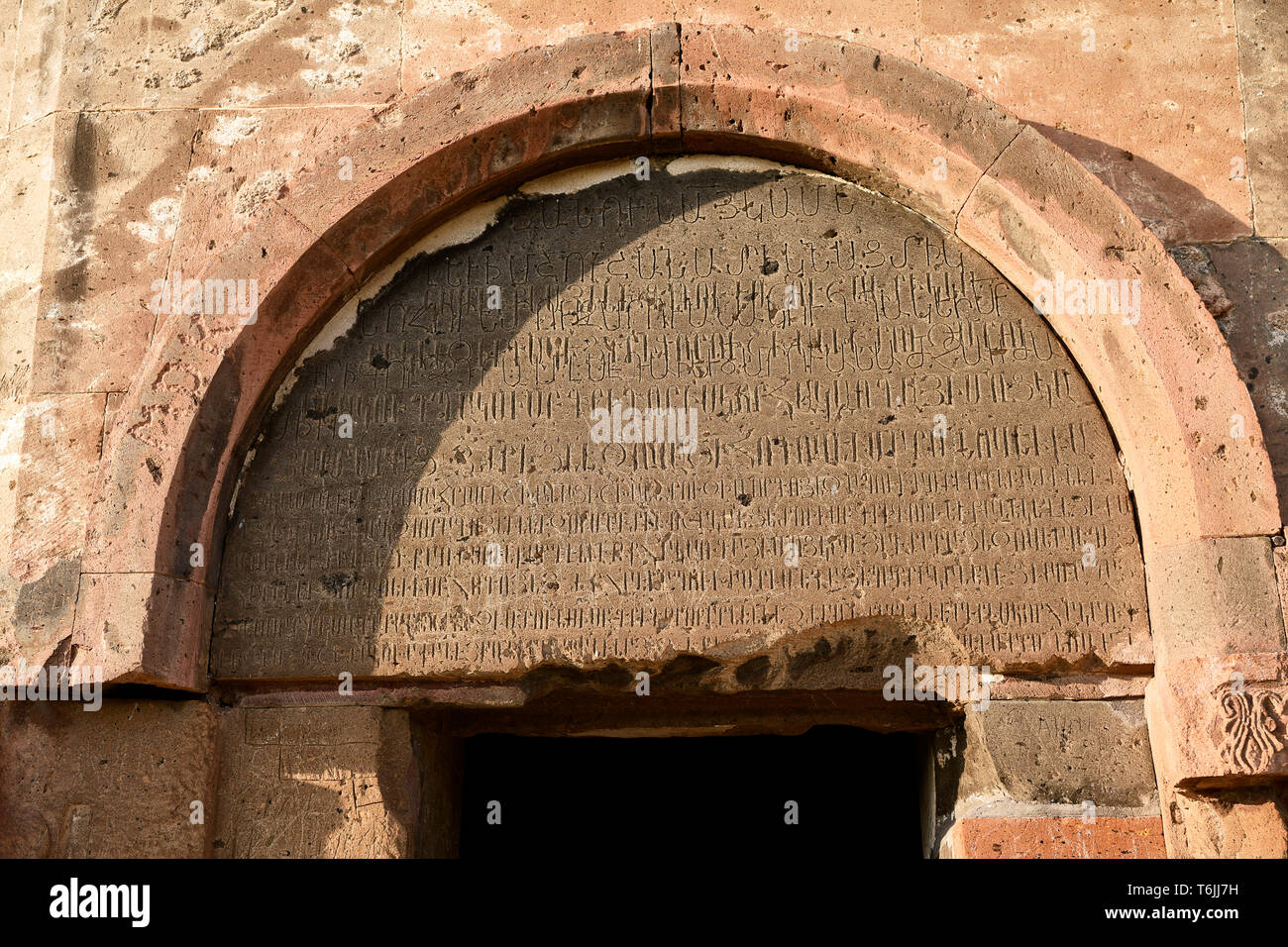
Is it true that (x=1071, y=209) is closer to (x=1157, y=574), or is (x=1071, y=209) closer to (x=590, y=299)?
(x=1157, y=574)

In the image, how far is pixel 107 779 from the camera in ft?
12.3

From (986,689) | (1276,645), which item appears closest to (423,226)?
(986,689)

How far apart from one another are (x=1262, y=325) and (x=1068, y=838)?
1.68 metres

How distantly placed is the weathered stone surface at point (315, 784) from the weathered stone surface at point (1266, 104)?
3135 mm

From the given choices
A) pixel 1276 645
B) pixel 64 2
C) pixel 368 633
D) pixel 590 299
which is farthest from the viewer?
pixel 64 2

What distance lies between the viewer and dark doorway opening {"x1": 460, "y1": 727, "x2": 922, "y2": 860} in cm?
558

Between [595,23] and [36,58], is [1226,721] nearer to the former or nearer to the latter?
[595,23]

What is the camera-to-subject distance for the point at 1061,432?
3951mm

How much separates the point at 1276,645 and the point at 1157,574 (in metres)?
0.36

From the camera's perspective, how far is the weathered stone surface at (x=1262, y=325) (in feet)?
12.8

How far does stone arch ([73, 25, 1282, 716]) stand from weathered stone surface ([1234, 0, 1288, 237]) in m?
0.51
